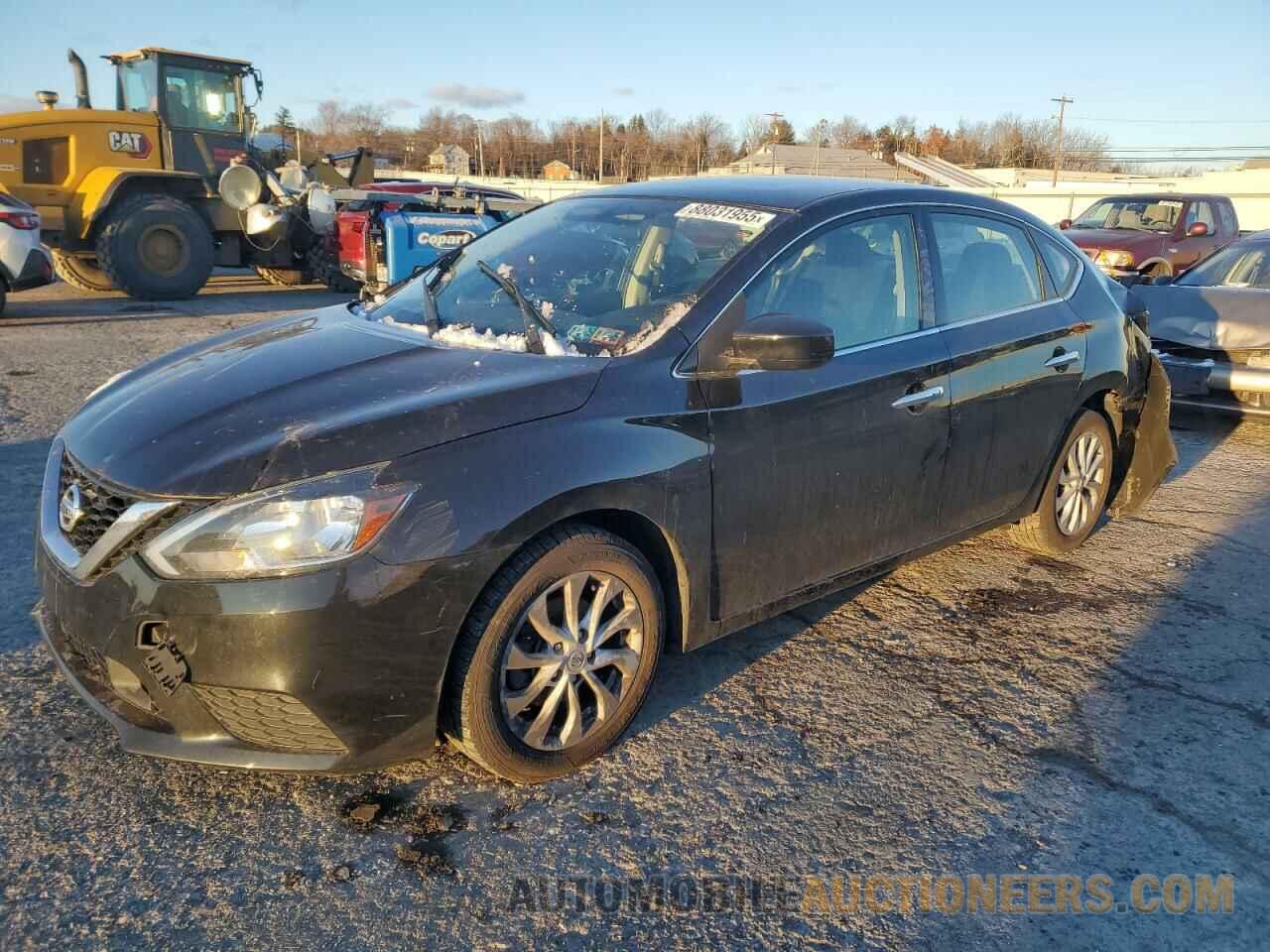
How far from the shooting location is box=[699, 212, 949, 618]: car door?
10.0 ft

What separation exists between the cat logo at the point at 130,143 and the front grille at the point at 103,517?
39.7 feet

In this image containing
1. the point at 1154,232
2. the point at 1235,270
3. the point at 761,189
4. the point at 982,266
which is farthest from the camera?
the point at 1154,232

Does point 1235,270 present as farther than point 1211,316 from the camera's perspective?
Yes

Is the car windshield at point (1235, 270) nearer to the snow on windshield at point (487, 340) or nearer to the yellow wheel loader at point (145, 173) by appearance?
the snow on windshield at point (487, 340)

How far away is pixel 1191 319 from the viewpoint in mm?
7648

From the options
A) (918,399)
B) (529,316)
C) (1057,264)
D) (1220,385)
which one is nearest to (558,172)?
(1220,385)

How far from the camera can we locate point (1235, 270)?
8180 millimetres

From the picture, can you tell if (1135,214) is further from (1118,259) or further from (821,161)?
(821,161)

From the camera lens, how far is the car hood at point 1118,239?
43.9ft

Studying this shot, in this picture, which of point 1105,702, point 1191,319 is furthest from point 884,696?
point 1191,319

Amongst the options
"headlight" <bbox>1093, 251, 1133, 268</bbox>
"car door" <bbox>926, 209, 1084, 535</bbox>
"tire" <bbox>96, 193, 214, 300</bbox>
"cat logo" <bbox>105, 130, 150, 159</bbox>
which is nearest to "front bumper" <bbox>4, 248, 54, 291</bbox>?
"tire" <bbox>96, 193, 214, 300</bbox>

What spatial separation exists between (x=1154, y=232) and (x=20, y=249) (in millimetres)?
14378

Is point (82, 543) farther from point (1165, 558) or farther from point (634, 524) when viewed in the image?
point (1165, 558)

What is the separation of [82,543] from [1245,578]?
476 cm
